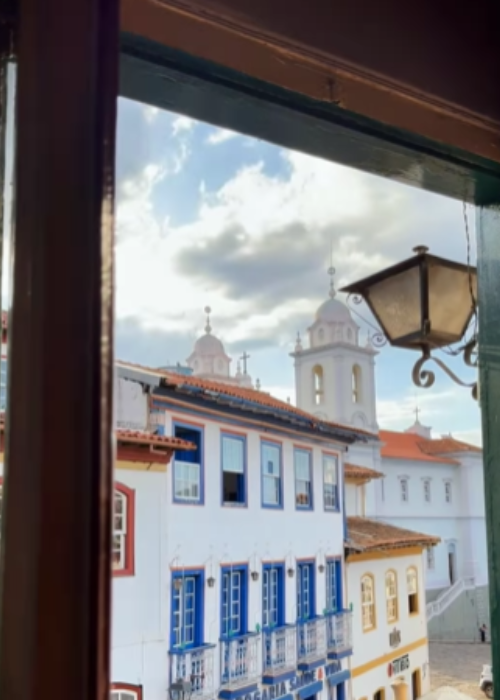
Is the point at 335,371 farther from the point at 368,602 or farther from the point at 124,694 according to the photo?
the point at 124,694

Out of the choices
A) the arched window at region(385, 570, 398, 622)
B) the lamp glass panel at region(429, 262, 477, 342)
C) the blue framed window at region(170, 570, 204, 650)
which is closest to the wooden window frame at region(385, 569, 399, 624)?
the arched window at region(385, 570, 398, 622)

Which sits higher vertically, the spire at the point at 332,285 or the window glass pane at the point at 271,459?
the spire at the point at 332,285

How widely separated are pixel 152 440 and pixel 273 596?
0.31 meters

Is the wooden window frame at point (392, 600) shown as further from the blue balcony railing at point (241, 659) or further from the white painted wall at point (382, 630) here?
the blue balcony railing at point (241, 659)

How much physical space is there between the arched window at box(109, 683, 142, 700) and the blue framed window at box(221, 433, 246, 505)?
277 mm

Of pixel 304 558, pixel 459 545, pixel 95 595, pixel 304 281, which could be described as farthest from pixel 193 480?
pixel 95 595

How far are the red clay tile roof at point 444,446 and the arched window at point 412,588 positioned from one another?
0.59 feet

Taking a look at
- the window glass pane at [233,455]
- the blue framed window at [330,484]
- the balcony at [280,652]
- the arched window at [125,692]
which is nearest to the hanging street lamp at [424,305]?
the blue framed window at [330,484]

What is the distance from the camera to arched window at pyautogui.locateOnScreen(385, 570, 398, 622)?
3.24 feet

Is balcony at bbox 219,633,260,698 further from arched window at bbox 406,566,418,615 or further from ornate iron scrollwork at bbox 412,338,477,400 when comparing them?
ornate iron scrollwork at bbox 412,338,477,400

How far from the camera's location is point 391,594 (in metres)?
1.00

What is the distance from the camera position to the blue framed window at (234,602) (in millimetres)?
824

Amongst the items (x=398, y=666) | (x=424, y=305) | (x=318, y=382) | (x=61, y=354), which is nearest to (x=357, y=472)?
(x=318, y=382)

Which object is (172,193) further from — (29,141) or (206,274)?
(29,141)
